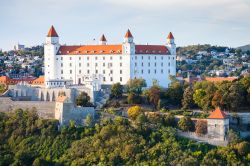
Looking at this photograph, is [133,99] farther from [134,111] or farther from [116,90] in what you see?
[134,111]

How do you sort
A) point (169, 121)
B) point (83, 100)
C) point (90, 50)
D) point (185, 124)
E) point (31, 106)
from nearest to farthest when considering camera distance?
point (185, 124) < point (169, 121) < point (83, 100) < point (31, 106) < point (90, 50)

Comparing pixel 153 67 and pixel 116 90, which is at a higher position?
pixel 153 67

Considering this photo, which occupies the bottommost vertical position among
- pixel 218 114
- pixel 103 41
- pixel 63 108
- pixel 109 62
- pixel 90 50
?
pixel 218 114

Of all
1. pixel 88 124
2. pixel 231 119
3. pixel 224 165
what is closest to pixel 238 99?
pixel 231 119

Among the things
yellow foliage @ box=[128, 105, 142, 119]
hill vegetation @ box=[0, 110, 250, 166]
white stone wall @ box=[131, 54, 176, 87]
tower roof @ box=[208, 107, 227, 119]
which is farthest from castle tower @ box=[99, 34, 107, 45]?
tower roof @ box=[208, 107, 227, 119]

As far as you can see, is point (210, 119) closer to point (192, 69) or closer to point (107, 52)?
point (107, 52)

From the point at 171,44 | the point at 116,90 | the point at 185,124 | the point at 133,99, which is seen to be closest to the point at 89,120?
the point at 133,99

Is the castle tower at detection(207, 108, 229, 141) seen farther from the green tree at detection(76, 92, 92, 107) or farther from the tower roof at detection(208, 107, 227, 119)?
the green tree at detection(76, 92, 92, 107)
